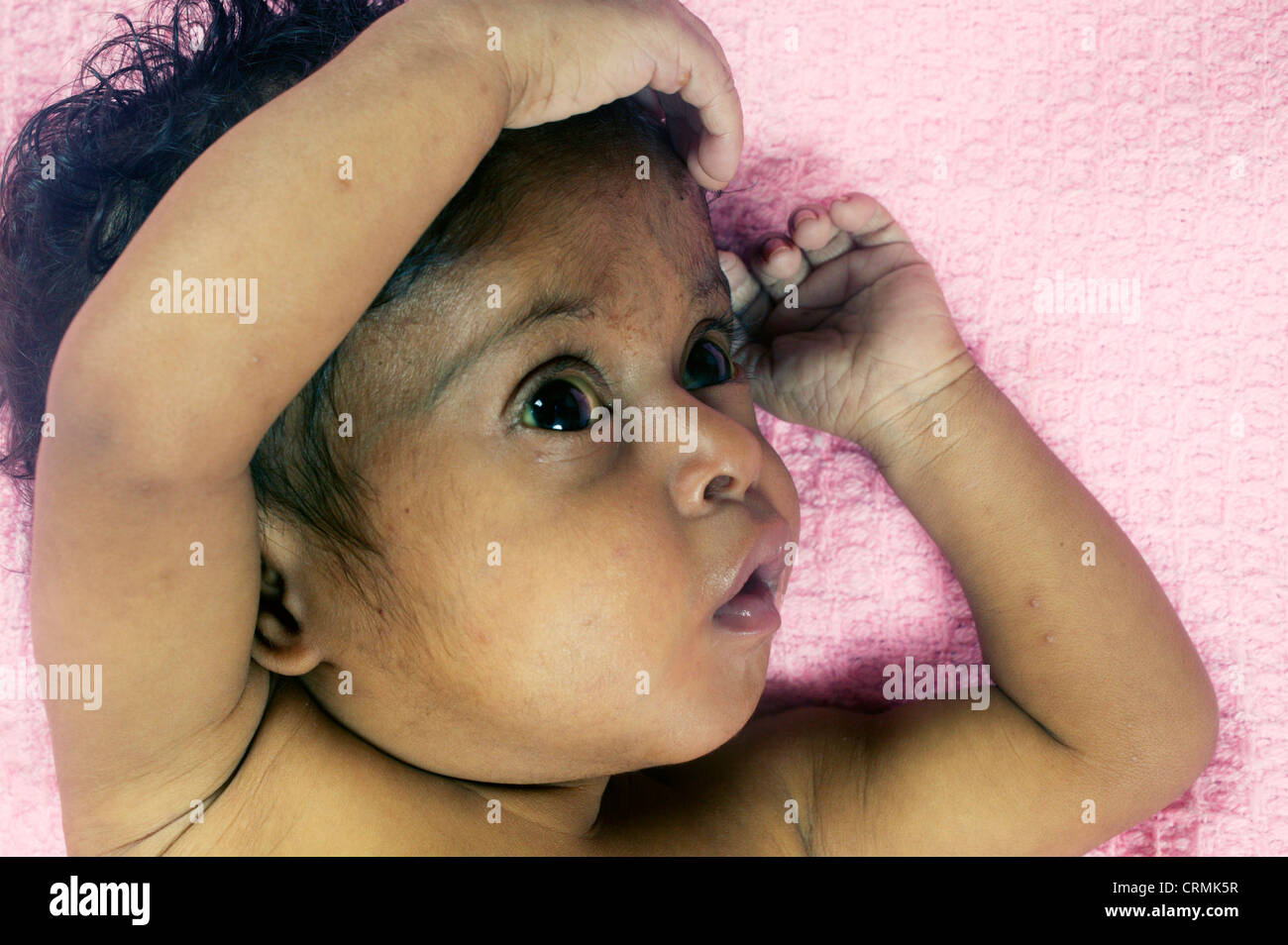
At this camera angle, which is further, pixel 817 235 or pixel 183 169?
pixel 817 235

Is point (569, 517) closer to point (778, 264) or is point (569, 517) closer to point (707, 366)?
point (707, 366)

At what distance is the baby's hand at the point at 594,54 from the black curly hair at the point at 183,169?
0.06 meters

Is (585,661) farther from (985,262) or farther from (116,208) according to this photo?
(985,262)

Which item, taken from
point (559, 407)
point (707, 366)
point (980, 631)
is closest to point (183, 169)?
point (559, 407)

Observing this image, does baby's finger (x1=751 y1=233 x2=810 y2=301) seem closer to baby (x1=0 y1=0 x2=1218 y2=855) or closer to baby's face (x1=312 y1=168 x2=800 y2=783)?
baby (x1=0 y1=0 x2=1218 y2=855)

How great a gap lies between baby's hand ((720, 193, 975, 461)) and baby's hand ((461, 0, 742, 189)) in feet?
0.98

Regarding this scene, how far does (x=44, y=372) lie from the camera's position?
1151 millimetres

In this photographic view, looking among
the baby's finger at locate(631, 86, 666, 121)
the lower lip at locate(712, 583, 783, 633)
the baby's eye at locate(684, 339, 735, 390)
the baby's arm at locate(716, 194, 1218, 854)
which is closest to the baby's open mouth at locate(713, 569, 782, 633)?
the lower lip at locate(712, 583, 783, 633)

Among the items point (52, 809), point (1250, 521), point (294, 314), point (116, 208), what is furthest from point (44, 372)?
point (1250, 521)

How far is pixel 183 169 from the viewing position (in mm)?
1050

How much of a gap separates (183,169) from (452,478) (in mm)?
415

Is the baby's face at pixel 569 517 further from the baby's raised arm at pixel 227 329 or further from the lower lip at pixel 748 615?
the baby's raised arm at pixel 227 329

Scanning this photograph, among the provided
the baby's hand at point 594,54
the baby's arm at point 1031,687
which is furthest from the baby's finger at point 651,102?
the baby's arm at point 1031,687
